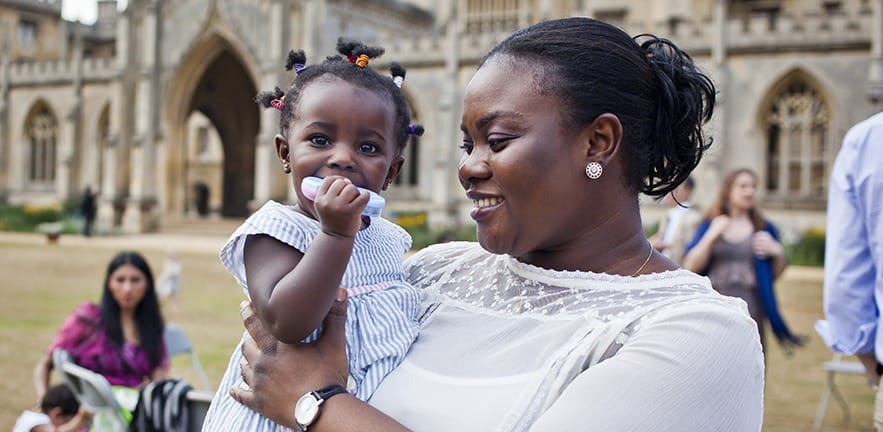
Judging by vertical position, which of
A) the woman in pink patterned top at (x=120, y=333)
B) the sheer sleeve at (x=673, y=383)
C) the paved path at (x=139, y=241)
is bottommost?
the paved path at (x=139, y=241)

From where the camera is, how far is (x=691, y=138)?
1.88 meters

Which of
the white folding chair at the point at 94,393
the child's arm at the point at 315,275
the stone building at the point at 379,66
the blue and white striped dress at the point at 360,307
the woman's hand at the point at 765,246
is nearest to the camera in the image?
the child's arm at the point at 315,275

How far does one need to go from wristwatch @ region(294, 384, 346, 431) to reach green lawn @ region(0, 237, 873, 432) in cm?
71

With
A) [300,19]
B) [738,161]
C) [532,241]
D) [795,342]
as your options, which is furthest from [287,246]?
[300,19]

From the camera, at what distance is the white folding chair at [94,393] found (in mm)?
4301

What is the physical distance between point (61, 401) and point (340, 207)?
3.70 m

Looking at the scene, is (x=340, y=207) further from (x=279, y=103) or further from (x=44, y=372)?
(x=44, y=372)

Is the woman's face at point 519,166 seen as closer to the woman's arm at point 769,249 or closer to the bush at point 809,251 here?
the woman's arm at point 769,249

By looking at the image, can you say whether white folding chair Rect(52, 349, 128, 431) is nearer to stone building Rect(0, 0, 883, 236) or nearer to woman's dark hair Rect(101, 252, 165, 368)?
woman's dark hair Rect(101, 252, 165, 368)

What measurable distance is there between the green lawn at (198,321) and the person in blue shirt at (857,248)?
7.38 feet

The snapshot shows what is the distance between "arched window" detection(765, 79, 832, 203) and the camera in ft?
74.5

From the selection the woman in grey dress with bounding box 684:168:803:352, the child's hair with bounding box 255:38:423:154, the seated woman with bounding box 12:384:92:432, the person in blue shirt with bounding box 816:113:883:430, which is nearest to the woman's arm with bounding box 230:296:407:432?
the child's hair with bounding box 255:38:423:154

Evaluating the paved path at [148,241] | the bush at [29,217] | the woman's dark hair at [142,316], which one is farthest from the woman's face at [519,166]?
the bush at [29,217]

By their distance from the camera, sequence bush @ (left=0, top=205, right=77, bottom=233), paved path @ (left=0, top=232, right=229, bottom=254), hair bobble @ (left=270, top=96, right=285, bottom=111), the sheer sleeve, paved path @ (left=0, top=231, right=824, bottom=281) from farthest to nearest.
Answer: bush @ (left=0, top=205, right=77, bottom=233)
paved path @ (left=0, top=232, right=229, bottom=254)
paved path @ (left=0, top=231, right=824, bottom=281)
hair bobble @ (left=270, top=96, right=285, bottom=111)
the sheer sleeve
